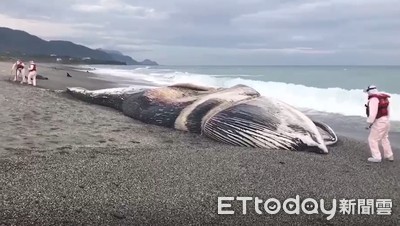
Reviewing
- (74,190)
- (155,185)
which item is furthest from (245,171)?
(74,190)

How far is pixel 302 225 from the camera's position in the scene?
4.05 m

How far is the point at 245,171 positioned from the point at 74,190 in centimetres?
219

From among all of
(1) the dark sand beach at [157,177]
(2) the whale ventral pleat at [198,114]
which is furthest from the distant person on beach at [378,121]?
(2) the whale ventral pleat at [198,114]

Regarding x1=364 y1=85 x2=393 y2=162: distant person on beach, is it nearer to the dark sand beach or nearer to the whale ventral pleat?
the dark sand beach

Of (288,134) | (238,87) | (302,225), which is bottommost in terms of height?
(302,225)

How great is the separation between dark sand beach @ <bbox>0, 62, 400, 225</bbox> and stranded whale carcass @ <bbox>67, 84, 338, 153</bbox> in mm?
269

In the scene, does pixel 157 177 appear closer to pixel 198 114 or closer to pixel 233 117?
pixel 233 117

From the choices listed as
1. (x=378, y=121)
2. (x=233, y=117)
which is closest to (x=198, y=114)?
(x=233, y=117)

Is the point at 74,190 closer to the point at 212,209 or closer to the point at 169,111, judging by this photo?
the point at 212,209

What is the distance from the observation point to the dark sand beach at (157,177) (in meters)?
4.08

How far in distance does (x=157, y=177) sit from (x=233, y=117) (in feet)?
9.29

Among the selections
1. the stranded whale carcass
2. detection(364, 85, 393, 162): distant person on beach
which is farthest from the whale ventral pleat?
detection(364, 85, 393, 162): distant person on beach

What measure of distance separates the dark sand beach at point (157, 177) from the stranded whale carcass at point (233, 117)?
0.27 meters

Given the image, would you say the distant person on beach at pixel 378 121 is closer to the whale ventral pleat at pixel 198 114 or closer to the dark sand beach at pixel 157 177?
the dark sand beach at pixel 157 177
